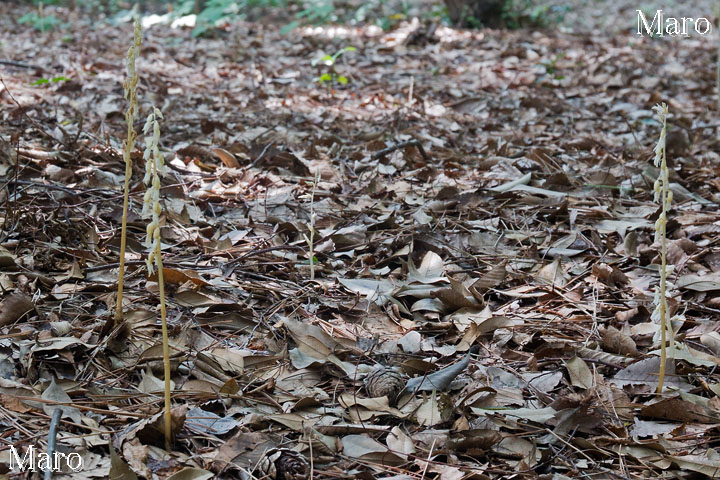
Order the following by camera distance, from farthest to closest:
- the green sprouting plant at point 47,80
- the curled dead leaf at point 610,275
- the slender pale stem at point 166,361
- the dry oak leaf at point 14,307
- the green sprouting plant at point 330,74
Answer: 1. the green sprouting plant at point 330,74
2. the green sprouting plant at point 47,80
3. the curled dead leaf at point 610,275
4. the dry oak leaf at point 14,307
5. the slender pale stem at point 166,361

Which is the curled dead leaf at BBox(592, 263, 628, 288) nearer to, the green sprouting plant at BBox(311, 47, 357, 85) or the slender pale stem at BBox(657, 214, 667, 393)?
the slender pale stem at BBox(657, 214, 667, 393)

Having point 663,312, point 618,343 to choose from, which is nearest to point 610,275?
point 618,343

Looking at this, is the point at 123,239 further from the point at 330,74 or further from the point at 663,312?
the point at 330,74

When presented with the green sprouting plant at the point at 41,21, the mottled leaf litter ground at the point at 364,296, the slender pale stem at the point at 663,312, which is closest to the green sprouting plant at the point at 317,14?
the green sprouting plant at the point at 41,21

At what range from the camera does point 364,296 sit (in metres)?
2.19

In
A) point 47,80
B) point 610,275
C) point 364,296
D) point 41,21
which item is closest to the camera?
point 364,296

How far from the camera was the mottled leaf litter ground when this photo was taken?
5.03ft

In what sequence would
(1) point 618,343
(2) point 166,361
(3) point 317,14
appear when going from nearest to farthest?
(2) point 166,361, (1) point 618,343, (3) point 317,14

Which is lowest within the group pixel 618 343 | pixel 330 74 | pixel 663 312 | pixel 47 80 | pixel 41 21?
pixel 618 343

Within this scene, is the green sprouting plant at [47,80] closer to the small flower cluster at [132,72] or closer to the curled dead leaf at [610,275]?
the small flower cluster at [132,72]

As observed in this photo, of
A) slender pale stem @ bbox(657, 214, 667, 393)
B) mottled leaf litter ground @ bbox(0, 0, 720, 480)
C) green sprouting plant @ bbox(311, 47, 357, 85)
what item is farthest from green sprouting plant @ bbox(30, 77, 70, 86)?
slender pale stem @ bbox(657, 214, 667, 393)

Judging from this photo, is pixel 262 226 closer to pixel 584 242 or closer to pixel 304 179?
pixel 304 179

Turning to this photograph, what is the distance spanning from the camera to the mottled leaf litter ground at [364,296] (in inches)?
60.4

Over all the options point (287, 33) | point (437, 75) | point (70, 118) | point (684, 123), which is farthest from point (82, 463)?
point (287, 33)
